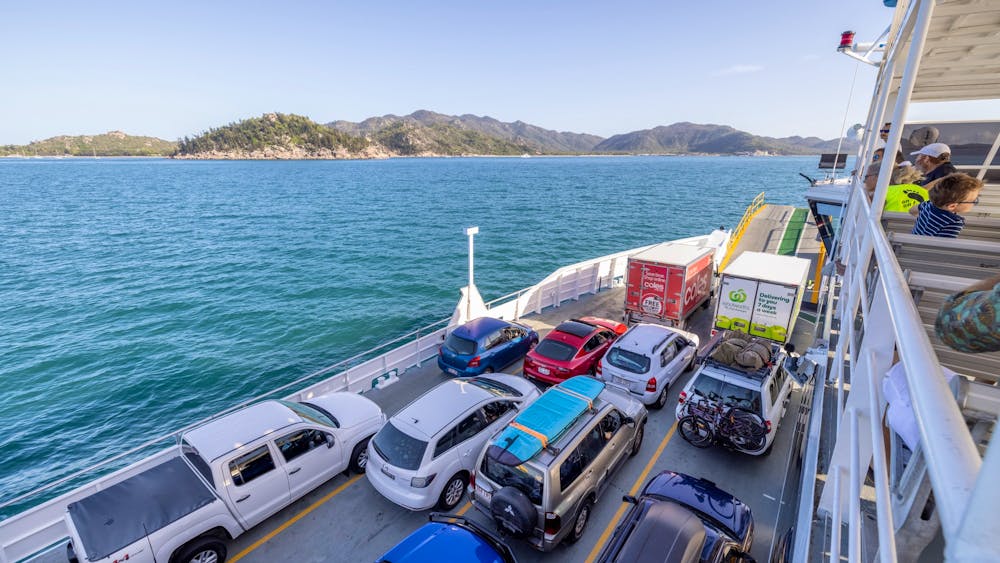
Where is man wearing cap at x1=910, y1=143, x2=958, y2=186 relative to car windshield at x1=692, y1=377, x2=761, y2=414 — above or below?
above

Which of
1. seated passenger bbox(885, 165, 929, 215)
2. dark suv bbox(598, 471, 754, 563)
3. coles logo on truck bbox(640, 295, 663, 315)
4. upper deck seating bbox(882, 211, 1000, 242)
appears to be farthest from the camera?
coles logo on truck bbox(640, 295, 663, 315)

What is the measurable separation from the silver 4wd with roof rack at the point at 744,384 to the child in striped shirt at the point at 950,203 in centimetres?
542

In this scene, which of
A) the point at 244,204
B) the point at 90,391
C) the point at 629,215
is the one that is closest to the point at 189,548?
the point at 90,391

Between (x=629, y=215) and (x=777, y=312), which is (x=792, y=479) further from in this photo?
(x=629, y=215)

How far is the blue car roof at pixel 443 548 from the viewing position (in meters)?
5.54

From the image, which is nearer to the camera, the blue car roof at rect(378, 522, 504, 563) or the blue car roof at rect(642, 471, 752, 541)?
the blue car roof at rect(378, 522, 504, 563)

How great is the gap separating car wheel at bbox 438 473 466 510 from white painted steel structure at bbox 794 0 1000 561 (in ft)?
17.0

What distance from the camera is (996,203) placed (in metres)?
7.42

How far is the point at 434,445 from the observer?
7.61 m

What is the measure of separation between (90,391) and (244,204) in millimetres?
55117

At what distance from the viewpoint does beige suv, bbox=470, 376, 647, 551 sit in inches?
262

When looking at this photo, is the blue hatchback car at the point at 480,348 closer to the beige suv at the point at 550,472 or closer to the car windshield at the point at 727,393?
the beige suv at the point at 550,472

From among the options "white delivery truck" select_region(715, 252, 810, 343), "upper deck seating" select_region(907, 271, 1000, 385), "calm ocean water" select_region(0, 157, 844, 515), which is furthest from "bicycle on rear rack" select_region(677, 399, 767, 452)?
"calm ocean water" select_region(0, 157, 844, 515)

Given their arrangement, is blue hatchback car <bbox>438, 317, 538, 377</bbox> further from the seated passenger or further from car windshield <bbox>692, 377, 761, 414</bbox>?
the seated passenger
